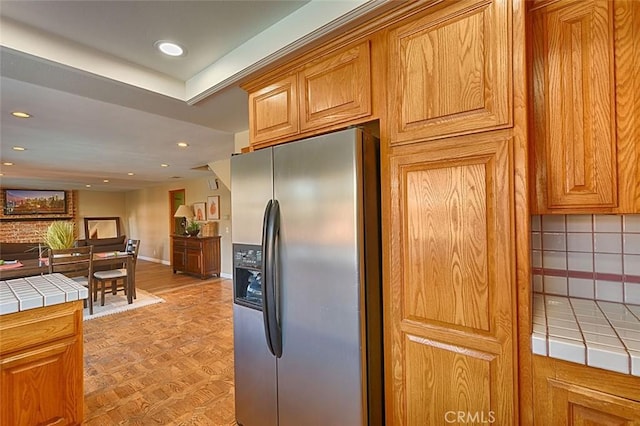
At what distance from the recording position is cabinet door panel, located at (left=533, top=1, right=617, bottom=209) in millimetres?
1084

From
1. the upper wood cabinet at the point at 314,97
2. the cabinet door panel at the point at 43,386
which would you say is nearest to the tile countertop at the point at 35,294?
the cabinet door panel at the point at 43,386

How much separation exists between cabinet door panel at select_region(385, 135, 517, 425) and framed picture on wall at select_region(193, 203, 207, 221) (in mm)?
6508

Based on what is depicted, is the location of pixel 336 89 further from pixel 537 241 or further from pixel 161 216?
pixel 161 216

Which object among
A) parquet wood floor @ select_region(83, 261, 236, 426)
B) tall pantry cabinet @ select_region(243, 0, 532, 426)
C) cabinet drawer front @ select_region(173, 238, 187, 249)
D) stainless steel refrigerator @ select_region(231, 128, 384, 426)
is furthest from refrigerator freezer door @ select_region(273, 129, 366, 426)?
cabinet drawer front @ select_region(173, 238, 187, 249)

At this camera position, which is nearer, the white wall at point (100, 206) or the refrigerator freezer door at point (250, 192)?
the refrigerator freezer door at point (250, 192)

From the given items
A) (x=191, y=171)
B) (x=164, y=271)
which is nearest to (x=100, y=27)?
(x=191, y=171)

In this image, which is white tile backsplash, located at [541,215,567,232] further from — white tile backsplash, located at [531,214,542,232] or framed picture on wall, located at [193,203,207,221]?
framed picture on wall, located at [193,203,207,221]

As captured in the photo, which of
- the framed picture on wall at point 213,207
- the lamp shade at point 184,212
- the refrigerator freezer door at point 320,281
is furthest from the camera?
the lamp shade at point 184,212

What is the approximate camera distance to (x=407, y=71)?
49.8 inches

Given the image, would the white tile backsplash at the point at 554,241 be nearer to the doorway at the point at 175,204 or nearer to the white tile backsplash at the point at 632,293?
the white tile backsplash at the point at 632,293

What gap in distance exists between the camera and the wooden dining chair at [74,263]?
380 cm

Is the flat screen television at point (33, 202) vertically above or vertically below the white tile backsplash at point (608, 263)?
above

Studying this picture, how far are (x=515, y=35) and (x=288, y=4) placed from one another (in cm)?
104

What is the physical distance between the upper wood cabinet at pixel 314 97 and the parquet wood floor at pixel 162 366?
73.8 inches
